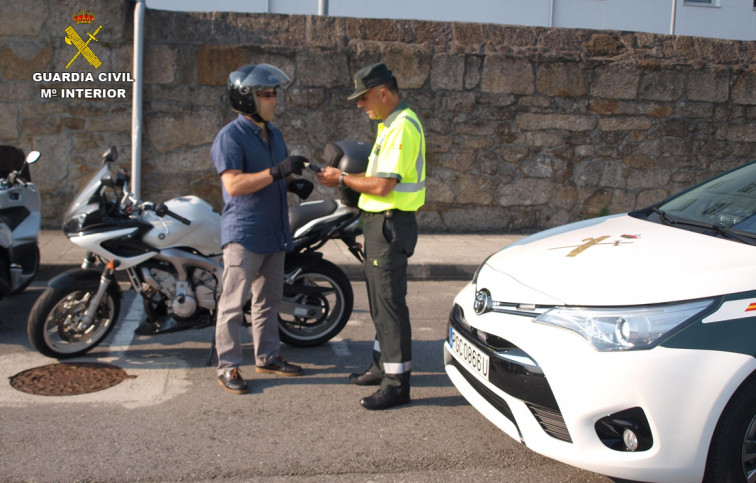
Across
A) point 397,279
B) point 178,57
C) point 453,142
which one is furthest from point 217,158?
point 453,142

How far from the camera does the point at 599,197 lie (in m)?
10.1

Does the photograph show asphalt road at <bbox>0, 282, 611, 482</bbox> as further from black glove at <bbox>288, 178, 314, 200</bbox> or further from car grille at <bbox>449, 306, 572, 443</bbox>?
black glove at <bbox>288, 178, 314, 200</bbox>

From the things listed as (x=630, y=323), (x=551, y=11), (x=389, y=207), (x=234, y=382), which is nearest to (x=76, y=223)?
(x=234, y=382)

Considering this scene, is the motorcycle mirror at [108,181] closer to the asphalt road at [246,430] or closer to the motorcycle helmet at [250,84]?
the motorcycle helmet at [250,84]

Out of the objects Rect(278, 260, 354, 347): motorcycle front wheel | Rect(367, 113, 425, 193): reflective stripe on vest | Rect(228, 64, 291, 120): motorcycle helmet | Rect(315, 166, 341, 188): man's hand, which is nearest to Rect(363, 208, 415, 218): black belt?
Rect(367, 113, 425, 193): reflective stripe on vest

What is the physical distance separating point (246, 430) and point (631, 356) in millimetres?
2032

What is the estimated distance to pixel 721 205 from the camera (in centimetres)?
400

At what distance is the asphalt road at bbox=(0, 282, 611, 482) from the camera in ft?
11.3

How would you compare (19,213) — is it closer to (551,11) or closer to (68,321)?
(68,321)

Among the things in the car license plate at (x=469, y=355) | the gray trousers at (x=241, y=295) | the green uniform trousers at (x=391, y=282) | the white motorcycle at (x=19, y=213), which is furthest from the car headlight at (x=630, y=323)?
the white motorcycle at (x=19, y=213)

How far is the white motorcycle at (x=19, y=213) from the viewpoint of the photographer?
5.84 meters

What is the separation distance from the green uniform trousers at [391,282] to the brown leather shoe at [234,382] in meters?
0.84

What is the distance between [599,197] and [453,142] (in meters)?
2.23

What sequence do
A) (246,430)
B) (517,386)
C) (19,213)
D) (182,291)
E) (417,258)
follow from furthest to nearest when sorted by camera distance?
(417,258)
(19,213)
(182,291)
(246,430)
(517,386)
